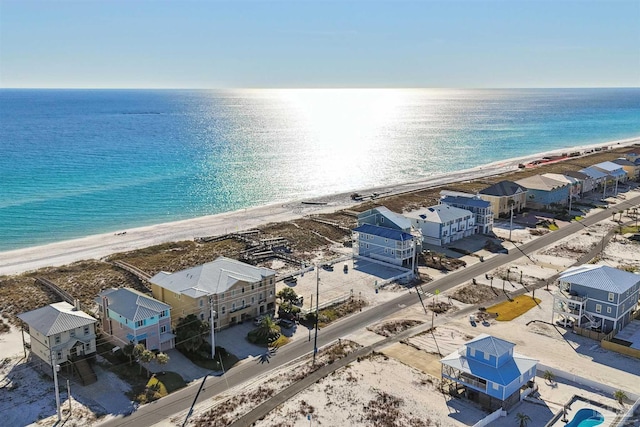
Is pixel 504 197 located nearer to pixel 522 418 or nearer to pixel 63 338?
pixel 522 418

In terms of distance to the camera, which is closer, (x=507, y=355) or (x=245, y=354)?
(x=507, y=355)

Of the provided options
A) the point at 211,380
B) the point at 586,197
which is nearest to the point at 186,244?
the point at 211,380

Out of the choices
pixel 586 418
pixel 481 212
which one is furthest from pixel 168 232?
pixel 586 418

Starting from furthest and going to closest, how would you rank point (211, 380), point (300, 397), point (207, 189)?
point (207, 189), point (211, 380), point (300, 397)

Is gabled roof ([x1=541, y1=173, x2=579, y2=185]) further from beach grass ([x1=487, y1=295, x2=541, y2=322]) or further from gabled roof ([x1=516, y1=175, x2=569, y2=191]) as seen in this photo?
beach grass ([x1=487, y1=295, x2=541, y2=322])

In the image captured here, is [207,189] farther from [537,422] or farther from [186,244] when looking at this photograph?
[537,422]

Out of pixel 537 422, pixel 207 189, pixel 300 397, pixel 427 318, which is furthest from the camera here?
pixel 207 189

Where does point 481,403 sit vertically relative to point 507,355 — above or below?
below

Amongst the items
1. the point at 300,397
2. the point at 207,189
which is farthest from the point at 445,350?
the point at 207,189
